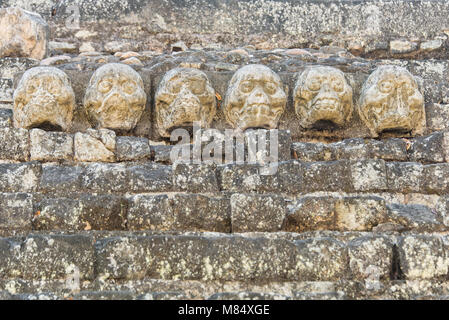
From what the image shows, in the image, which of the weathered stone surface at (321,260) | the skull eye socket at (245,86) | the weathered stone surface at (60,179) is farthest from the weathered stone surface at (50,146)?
the weathered stone surface at (321,260)

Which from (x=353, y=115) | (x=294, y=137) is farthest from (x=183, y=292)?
(x=353, y=115)

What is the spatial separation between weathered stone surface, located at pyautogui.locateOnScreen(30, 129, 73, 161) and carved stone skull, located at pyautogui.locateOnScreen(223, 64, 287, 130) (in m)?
1.29

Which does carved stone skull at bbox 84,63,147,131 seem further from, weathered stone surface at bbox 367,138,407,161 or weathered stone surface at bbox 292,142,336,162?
weathered stone surface at bbox 367,138,407,161

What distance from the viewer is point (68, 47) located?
22.4 ft

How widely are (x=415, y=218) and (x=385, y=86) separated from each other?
1.38 metres

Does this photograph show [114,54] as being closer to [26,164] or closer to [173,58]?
[173,58]

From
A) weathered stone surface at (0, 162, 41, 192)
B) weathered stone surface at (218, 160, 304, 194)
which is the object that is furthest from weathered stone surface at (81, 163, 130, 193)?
weathered stone surface at (218, 160, 304, 194)

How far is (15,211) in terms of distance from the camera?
4.51m

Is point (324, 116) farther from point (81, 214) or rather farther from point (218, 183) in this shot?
point (81, 214)

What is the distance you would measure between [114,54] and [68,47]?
0.44 metres

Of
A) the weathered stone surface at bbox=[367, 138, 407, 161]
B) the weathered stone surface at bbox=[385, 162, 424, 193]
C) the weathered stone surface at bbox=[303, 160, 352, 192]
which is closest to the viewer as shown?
the weathered stone surface at bbox=[303, 160, 352, 192]

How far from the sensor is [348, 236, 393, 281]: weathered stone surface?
169 inches

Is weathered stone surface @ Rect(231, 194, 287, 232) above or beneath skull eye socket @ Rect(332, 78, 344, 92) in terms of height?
beneath

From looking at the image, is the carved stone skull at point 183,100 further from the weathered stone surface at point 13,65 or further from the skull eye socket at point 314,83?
the weathered stone surface at point 13,65
